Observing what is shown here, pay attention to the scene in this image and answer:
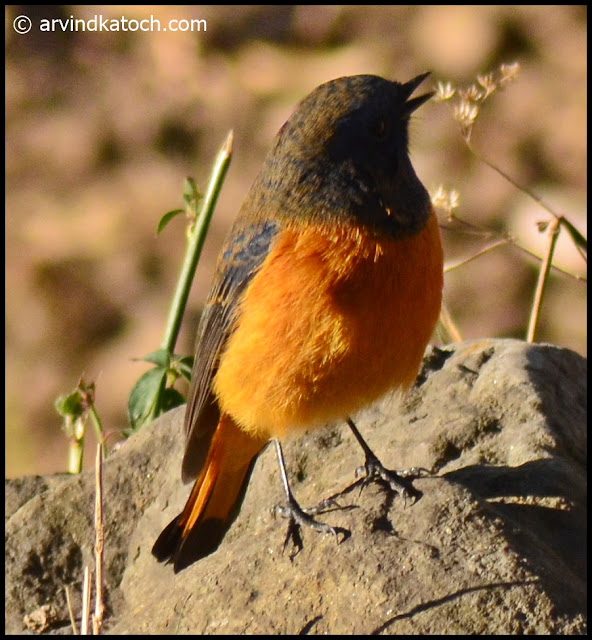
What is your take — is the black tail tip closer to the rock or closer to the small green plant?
the rock

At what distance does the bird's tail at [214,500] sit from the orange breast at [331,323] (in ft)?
1.01

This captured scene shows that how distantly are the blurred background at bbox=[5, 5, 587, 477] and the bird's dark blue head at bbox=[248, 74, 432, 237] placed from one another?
3272mm

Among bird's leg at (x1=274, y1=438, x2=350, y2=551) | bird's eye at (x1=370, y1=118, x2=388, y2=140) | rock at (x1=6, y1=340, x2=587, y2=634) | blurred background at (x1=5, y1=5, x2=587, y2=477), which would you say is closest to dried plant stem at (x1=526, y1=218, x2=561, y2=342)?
rock at (x1=6, y1=340, x2=587, y2=634)

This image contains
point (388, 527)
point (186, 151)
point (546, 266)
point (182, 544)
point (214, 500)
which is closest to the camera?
point (388, 527)

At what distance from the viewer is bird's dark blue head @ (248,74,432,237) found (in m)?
4.44

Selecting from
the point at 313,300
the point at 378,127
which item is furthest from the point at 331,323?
the point at 378,127

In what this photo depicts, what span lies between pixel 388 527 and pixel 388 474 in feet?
0.86

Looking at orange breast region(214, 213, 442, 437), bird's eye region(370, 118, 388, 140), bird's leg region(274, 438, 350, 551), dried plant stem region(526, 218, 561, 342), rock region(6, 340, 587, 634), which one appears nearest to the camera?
rock region(6, 340, 587, 634)

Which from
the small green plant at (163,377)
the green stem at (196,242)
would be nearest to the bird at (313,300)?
the small green plant at (163,377)

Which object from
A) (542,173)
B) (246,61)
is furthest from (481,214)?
(246,61)

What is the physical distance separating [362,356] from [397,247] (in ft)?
1.53

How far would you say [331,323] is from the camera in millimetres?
4148

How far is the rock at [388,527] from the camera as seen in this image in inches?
138

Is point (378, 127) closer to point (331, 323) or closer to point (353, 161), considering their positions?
point (353, 161)
